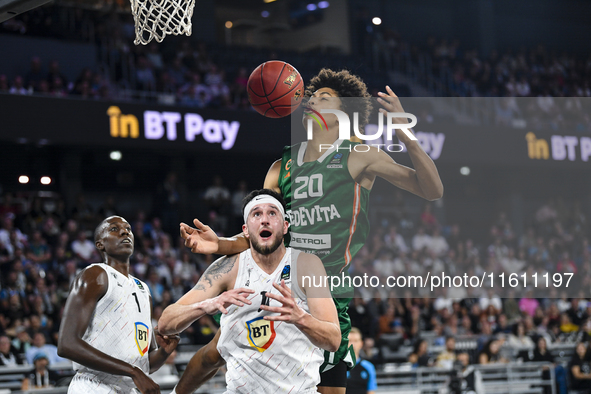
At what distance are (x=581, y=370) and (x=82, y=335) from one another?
9.25m

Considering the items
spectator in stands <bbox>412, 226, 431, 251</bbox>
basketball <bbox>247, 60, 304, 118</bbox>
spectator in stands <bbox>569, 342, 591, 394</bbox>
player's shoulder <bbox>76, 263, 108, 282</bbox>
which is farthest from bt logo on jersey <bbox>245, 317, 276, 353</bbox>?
spectator in stands <bbox>569, 342, 591, 394</bbox>

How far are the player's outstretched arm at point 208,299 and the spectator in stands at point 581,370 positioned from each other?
875 centimetres

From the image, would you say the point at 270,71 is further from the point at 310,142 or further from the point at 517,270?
the point at 517,270

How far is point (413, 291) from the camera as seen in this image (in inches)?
525

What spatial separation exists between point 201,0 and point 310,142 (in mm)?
14177

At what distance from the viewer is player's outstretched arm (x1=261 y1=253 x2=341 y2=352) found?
11.8 feet

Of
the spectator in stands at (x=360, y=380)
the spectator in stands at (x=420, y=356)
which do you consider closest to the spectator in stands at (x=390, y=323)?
the spectator in stands at (x=420, y=356)

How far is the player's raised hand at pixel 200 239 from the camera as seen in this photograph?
4.24m

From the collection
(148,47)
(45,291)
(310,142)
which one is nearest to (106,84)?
(148,47)

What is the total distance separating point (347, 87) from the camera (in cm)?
504

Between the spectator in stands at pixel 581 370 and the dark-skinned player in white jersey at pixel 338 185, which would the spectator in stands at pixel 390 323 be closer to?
the spectator in stands at pixel 581 370

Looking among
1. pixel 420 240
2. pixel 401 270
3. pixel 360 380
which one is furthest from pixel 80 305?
pixel 420 240

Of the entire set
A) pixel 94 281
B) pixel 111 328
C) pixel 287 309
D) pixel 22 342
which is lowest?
pixel 22 342

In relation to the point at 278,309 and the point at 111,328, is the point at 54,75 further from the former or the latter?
the point at 278,309
